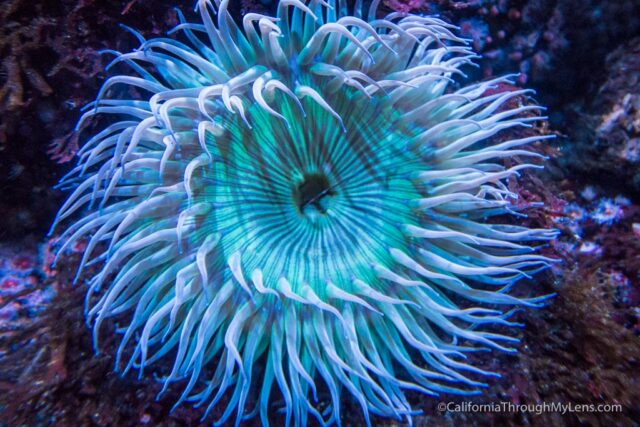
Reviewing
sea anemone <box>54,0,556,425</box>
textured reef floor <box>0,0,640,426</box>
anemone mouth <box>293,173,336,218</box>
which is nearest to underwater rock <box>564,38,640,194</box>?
textured reef floor <box>0,0,640,426</box>

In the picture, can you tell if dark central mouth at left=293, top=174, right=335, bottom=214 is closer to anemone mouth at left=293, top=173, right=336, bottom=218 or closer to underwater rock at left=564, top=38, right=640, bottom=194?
anemone mouth at left=293, top=173, right=336, bottom=218

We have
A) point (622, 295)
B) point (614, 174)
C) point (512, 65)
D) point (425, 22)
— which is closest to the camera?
point (425, 22)

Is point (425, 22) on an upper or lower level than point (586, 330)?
upper

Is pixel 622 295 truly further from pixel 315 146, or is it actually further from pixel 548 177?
pixel 315 146

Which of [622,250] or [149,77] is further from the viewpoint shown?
[622,250]

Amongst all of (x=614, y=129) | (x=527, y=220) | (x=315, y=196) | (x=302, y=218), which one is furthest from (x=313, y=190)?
(x=614, y=129)

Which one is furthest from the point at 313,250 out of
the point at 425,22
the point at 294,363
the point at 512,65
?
the point at 512,65

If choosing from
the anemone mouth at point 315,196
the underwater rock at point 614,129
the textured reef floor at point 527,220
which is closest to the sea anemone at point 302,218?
the anemone mouth at point 315,196

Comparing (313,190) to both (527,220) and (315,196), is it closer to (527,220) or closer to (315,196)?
(315,196)
